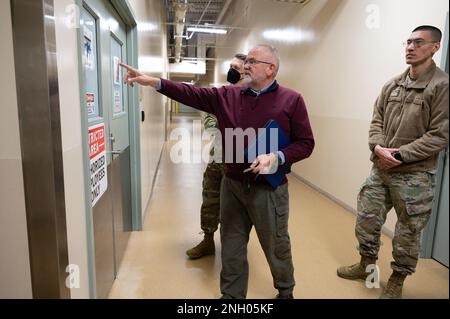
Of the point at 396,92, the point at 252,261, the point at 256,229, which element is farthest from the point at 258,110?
the point at 252,261

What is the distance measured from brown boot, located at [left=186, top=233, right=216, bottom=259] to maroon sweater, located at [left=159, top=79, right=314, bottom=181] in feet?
3.04

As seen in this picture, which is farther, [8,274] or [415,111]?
[415,111]

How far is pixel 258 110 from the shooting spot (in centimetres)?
156

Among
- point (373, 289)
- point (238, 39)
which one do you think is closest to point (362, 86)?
point (373, 289)

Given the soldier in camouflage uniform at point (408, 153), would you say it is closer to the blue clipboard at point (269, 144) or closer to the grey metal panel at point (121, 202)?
the blue clipboard at point (269, 144)

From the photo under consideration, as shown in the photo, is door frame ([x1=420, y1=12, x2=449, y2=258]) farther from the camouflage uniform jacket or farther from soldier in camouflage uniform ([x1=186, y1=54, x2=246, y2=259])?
soldier in camouflage uniform ([x1=186, y1=54, x2=246, y2=259])

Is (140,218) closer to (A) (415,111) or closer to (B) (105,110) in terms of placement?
(B) (105,110)

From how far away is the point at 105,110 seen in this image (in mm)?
1806

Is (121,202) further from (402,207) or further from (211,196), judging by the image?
(402,207)

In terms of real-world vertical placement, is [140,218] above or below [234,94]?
below

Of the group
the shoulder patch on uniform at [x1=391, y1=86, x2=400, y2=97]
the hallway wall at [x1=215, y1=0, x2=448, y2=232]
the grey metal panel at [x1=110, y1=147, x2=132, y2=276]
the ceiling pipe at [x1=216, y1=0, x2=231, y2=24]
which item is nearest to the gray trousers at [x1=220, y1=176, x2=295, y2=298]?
the grey metal panel at [x1=110, y1=147, x2=132, y2=276]

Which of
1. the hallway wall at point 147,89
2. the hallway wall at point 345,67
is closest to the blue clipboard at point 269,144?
the hallway wall at point 147,89

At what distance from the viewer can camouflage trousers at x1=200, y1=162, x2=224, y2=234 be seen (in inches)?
90.4

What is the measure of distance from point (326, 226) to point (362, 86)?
1498 mm
